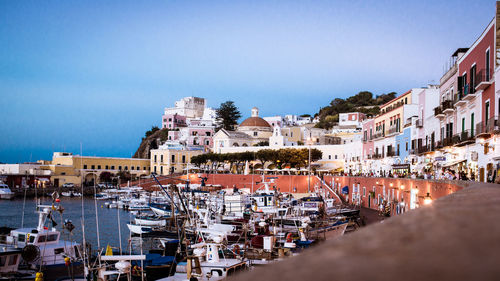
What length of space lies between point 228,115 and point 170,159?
97.0 feet

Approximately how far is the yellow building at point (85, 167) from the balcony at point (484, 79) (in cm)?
7678

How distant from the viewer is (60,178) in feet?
306

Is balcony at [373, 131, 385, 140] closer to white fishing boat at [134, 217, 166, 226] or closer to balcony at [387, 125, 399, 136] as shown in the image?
balcony at [387, 125, 399, 136]

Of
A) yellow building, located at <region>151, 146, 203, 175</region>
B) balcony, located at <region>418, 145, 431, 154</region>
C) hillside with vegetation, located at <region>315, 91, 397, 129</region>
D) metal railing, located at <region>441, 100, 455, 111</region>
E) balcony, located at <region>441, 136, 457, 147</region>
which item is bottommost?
yellow building, located at <region>151, 146, 203, 175</region>

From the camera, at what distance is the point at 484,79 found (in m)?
23.4

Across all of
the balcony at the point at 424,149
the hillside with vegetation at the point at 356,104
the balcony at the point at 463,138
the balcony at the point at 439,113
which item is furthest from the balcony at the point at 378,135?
the hillside with vegetation at the point at 356,104

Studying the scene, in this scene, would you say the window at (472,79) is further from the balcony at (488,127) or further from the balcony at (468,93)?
the balcony at (488,127)

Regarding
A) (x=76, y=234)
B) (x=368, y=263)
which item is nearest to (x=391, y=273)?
(x=368, y=263)

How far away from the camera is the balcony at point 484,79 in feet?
75.4

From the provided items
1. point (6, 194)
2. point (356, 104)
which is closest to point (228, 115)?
point (356, 104)

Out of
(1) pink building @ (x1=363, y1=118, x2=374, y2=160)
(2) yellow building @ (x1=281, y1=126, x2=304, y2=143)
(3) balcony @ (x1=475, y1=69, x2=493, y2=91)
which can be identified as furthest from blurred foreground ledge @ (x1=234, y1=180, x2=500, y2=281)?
(2) yellow building @ (x1=281, y1=126, x2=304, y2=143)

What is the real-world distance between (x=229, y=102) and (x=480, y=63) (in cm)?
10810

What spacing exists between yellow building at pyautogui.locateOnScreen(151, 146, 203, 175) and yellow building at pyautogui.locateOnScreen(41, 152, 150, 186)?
3219 mm

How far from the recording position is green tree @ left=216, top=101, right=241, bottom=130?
12688cm
